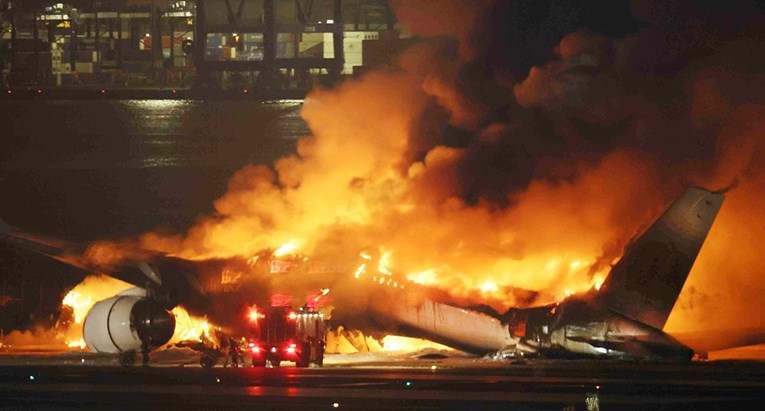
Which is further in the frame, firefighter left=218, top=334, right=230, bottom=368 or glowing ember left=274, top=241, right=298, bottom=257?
glowing ember left=274, top=241, right=298, bottom=257

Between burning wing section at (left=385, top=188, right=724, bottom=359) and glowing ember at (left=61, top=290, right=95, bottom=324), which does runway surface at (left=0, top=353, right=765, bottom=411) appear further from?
glowing ember at (left=61, top=290, right=95, bottom=324)

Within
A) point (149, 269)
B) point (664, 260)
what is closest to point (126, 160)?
point (149, 269)

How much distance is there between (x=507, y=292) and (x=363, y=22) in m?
158

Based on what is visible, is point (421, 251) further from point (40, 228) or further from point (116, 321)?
point (40, 228)

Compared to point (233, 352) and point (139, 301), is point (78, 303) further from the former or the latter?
point (233, 352)

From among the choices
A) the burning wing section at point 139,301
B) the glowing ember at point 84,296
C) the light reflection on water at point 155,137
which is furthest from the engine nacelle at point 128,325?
the light reflection on water at point 155,137

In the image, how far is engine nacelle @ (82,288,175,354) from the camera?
135 feet

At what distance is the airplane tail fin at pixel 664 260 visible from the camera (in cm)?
3878

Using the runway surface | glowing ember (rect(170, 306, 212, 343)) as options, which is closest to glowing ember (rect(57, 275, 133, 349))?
glowing ember (rect(170, 306, 212, 343))

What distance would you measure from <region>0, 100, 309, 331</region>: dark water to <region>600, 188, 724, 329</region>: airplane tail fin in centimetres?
2445

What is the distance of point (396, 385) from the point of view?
3325 cm

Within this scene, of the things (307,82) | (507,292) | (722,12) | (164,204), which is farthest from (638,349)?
(307,82)

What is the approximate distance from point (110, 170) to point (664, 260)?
357 ft

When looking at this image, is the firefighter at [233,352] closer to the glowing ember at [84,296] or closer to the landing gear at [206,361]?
the landing gear at [206,361]
